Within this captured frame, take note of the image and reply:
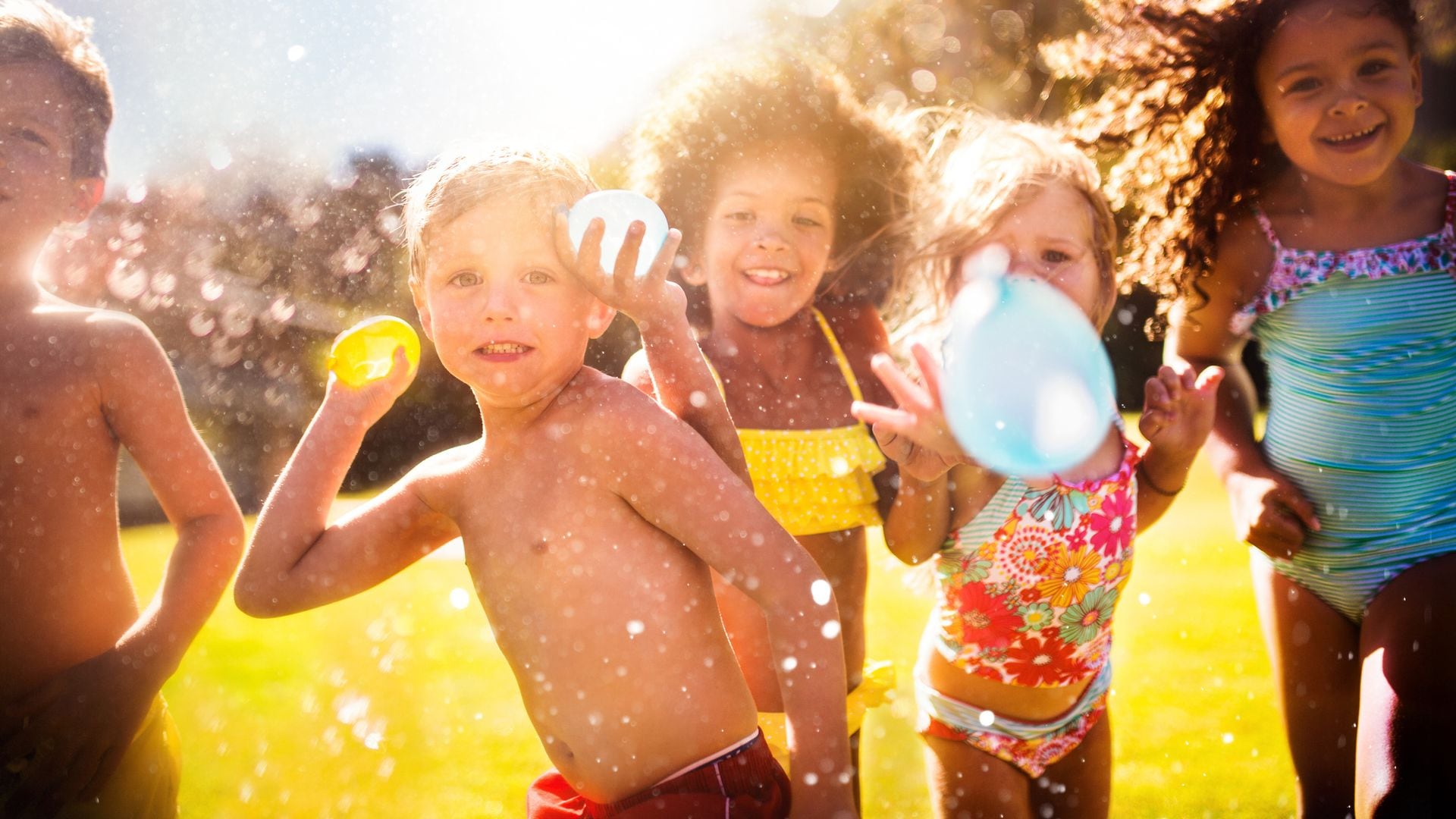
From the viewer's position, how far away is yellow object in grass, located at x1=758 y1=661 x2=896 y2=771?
95.3 inches

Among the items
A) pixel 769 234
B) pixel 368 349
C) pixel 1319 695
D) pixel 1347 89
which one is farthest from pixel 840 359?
pixel 1319 695

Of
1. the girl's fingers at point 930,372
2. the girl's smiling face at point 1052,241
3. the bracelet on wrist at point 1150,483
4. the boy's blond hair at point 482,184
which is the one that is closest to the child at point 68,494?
the boy's blond hair at point 482,184

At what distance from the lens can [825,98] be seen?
2988 millimetres

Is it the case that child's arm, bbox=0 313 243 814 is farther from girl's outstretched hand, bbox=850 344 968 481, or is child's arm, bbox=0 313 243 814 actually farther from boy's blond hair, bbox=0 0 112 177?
girl's outstretched hand, bbox=850 344 968 481

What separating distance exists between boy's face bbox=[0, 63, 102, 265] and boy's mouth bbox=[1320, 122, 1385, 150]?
2717mm

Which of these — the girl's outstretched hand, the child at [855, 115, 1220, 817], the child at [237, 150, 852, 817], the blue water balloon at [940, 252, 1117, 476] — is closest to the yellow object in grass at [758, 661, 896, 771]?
the child at [855, 115, 1220, 817]

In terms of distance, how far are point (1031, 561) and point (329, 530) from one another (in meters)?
1.49

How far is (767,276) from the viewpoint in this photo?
2.69 metres

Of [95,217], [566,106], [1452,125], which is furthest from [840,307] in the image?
[1452,125]

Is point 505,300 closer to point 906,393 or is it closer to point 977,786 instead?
point 906,393

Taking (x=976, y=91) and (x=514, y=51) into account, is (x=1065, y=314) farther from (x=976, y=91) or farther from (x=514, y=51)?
(x=976, y=91)

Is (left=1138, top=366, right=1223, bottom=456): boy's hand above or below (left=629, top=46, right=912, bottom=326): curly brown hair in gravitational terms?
below

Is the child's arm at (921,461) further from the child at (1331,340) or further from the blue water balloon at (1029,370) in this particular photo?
the child at (1331,340)

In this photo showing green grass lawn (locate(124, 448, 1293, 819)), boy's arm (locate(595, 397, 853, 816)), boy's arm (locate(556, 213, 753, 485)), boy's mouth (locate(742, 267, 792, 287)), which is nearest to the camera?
boy's arm (locate(595, 397, 853, 816))
